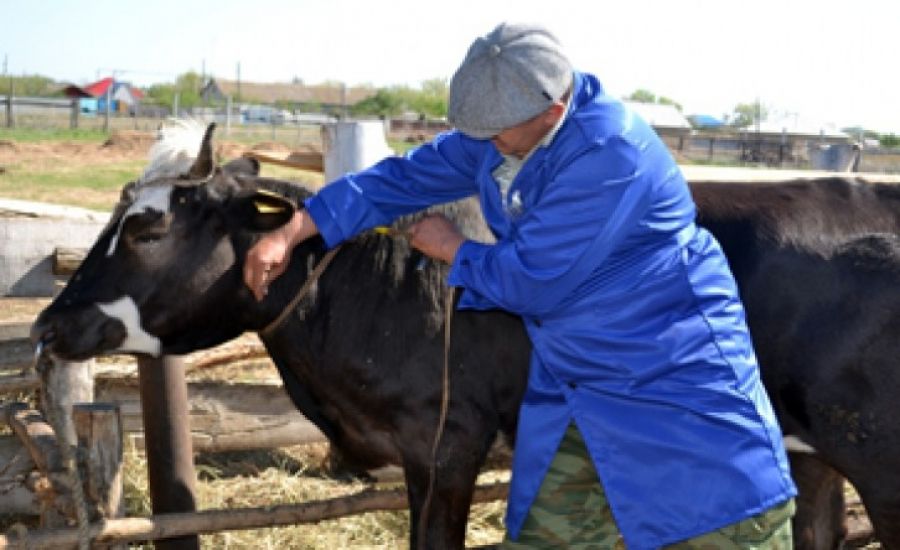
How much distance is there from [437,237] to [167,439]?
1.72 meters

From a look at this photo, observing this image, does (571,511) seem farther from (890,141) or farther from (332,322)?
(890,141)

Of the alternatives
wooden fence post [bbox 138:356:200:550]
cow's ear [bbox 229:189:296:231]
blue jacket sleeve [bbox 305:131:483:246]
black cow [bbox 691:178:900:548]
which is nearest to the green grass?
wooden fence post [bbox 138:356:200:550]

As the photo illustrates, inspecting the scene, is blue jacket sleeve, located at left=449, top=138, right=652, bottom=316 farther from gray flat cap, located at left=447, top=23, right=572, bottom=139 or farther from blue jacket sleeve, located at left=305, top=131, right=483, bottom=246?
blue jacket sleeve, located at left=305, top=131, right=483, bottom=246

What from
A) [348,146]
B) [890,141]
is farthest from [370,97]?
[348,146]

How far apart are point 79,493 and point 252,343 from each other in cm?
239

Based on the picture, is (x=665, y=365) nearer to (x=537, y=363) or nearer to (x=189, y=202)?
(x=537, y=363)

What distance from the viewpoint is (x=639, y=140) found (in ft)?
9.31

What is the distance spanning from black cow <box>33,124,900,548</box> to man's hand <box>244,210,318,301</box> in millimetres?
59

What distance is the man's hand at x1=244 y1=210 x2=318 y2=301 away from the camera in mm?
3506

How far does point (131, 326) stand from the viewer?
11.8ft

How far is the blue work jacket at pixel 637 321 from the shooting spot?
278 cm

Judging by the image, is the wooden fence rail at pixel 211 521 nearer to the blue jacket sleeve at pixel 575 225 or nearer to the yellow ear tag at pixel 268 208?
the yellow ear tag at pixel 268 208

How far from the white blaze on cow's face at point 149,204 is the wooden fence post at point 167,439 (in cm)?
81

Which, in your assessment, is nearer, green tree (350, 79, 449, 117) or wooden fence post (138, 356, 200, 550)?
wooden fence post (138, 356, 200, 550)
